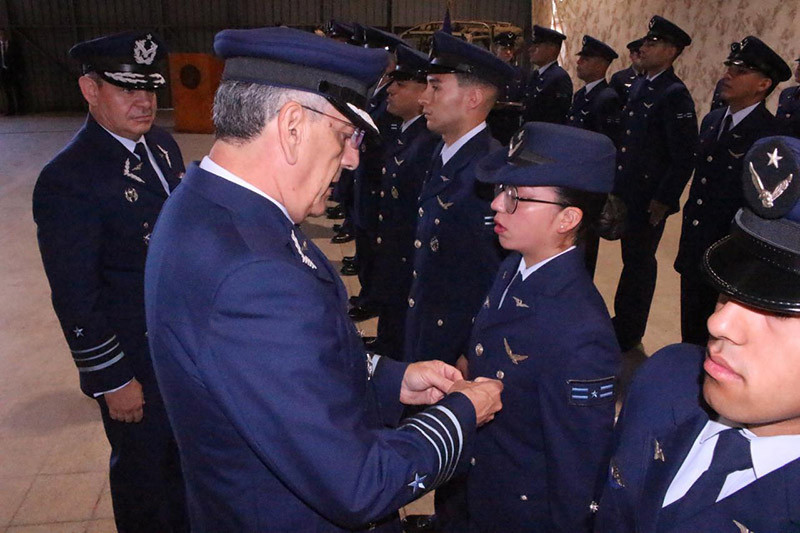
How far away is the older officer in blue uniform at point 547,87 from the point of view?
6844 mm

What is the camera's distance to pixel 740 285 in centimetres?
90

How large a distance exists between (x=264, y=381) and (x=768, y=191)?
910 millimetres

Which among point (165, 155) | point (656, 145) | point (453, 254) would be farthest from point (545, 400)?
point (656, 145)

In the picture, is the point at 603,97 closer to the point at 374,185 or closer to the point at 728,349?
the point at 374,185

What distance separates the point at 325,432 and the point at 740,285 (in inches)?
29.6

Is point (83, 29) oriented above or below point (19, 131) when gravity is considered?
above

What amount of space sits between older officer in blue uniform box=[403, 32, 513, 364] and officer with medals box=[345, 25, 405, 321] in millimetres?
1892

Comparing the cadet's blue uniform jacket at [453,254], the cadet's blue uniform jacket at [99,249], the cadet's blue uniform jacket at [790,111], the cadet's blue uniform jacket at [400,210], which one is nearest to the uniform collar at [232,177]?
the cadet's blue uniform jacket at [99,249]

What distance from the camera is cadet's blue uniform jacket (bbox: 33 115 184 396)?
2066mm

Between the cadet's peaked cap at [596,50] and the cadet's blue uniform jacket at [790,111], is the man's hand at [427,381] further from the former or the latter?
the cadet's peaked cap at [596,50]

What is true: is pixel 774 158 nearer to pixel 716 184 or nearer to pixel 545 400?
pixel 545 400

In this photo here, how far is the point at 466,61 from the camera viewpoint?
286 centimetres

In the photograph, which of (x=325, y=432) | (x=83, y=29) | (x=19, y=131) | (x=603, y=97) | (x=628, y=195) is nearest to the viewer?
(x=325, y=432)

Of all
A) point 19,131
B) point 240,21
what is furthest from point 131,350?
point 240,21
